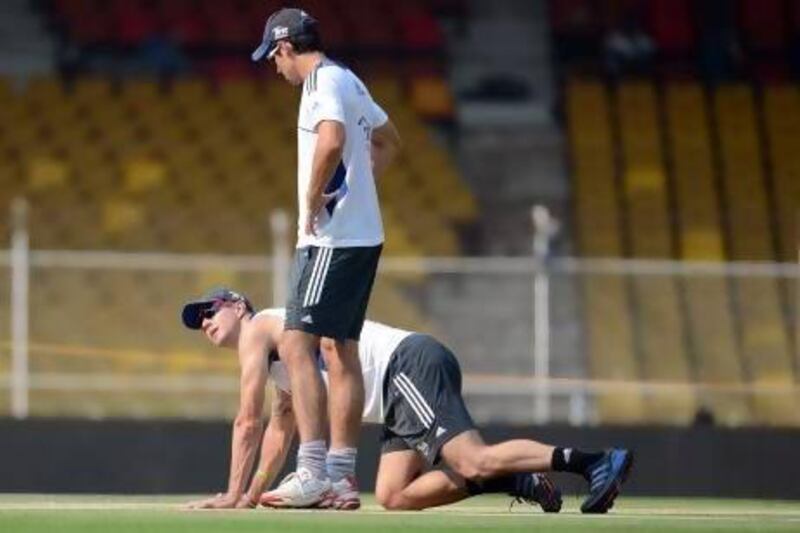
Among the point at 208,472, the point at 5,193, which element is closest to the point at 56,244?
the point at 5,193

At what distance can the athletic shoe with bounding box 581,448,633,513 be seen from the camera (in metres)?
10.6

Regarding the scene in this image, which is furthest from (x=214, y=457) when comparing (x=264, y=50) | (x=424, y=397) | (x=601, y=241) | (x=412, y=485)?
(x=601, y=241)

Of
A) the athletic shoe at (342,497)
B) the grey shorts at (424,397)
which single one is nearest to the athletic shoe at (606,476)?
the grey shorts at (424,397)

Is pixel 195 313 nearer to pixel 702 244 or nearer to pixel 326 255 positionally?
pixel 326 255

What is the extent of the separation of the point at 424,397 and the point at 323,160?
109cm

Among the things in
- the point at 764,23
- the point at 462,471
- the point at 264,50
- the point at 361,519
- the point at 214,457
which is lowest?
the point at 214,457

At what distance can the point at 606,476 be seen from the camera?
34.8 feet

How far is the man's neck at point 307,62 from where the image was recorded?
1098 centimetres

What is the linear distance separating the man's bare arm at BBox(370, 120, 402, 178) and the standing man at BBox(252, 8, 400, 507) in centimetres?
36

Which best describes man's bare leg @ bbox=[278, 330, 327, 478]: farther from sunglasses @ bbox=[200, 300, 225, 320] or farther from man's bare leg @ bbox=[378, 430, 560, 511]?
man's bare leg @ bbox=[378, 430, 560, 511]

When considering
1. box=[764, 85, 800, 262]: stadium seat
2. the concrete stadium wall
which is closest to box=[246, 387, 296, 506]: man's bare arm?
the concrete stadium wall

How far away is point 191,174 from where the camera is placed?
2230cm

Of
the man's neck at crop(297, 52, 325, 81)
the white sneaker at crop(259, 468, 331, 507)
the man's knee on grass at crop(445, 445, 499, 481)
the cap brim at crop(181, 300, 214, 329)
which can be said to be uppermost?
the man's neck at crop(297, 52, 325, 81)

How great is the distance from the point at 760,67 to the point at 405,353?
14365 millimetres
